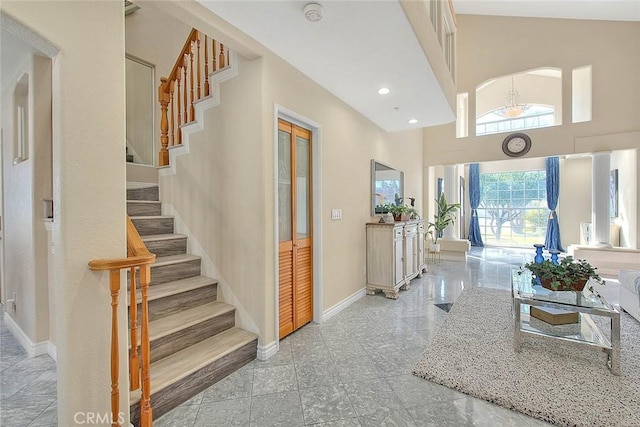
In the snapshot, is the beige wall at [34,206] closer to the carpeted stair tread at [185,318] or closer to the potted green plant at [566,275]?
the carpeted stair tread at [185,318]

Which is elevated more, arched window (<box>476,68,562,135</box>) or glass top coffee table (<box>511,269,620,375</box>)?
arched window (<box>476,68,562,135</box>)

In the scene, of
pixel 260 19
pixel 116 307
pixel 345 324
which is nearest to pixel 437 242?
pixel 345 324

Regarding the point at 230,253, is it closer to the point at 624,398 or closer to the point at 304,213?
the point at 304,213

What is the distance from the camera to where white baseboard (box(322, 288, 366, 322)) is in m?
3.15

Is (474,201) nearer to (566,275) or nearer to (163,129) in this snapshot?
(566,275)

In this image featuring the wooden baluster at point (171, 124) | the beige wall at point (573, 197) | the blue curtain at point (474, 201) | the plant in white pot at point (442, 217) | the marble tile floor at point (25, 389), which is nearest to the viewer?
the marble tile floor at point (25, 389)

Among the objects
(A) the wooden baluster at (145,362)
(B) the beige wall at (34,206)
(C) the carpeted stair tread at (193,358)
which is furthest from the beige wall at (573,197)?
(B) the beige wall at (34,206)

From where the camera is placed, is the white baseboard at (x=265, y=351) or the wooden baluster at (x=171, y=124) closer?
the white baseboard at (x=265, y=351)

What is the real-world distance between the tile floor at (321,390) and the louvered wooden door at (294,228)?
240mm

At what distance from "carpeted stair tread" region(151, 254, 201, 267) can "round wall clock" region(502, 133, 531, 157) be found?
658cm

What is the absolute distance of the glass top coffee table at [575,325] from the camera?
2.06m

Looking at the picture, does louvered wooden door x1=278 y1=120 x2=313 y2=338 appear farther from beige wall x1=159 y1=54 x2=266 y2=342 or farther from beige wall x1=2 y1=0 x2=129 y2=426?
beige wall x1=2 y1=0 x2=129 y2=426

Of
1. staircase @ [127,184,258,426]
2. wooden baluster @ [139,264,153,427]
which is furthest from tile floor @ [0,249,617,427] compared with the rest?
wooden baluster @ [139,264,153,427]

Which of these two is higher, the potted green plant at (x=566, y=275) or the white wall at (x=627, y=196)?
the white wall at (x=627, y=196)
